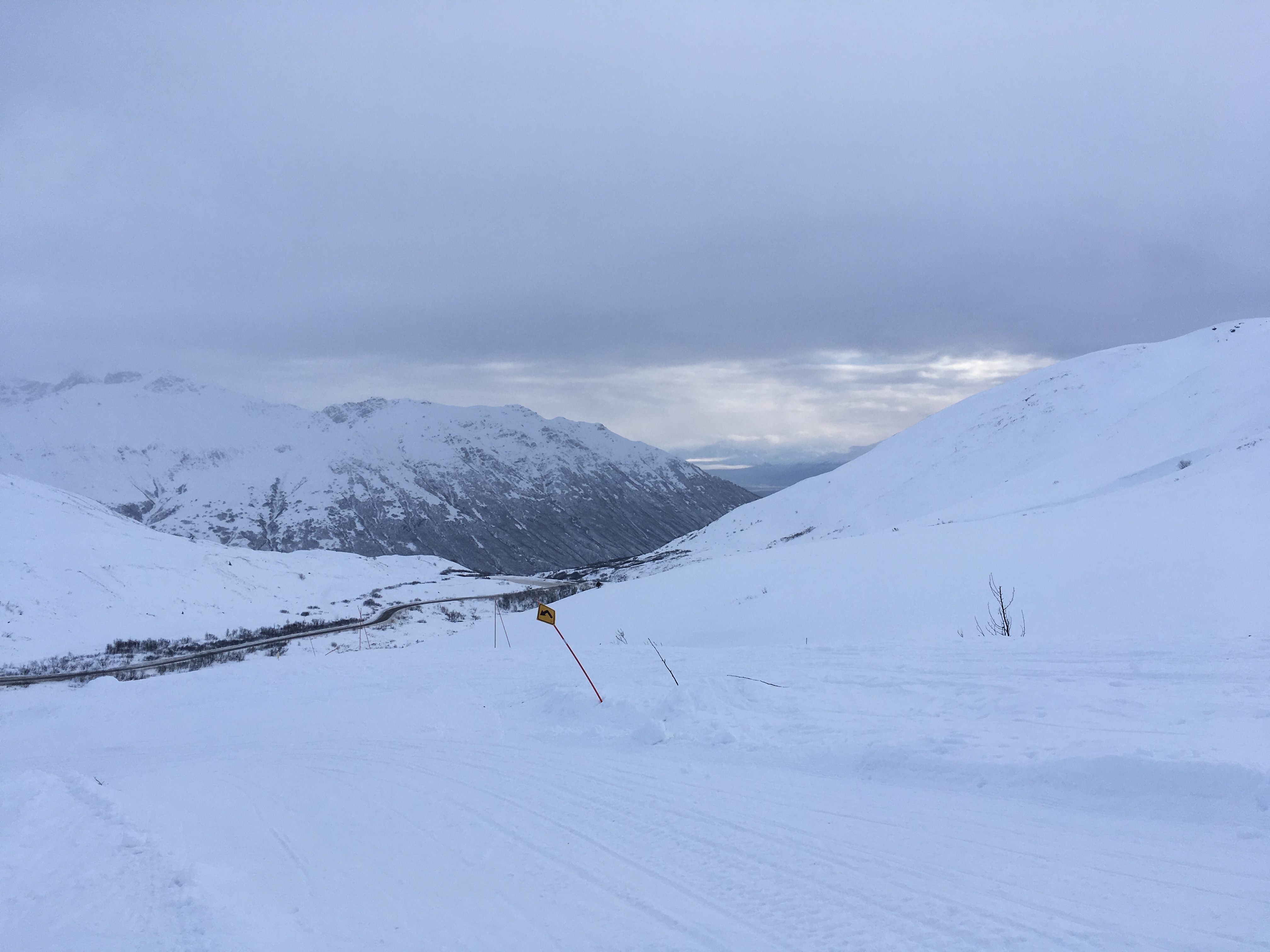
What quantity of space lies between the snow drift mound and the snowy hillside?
31.3m

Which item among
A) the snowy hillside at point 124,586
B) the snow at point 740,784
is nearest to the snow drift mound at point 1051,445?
the snow at point 740,784

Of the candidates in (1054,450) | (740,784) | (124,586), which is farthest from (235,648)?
(1054,450)

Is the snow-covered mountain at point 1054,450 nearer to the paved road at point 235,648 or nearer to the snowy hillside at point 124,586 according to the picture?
the paved road at point 235,648

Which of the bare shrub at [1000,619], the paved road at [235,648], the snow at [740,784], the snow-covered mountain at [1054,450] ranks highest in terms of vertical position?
the snow-covered mountain at [1054,450]

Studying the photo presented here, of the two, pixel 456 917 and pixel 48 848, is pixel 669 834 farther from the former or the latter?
pixel 48 848

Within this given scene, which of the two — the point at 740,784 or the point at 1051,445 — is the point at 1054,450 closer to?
the point at 1051,445

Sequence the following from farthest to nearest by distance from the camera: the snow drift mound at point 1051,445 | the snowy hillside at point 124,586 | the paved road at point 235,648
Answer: the snowy hillside at point 124,586, the snow drift mound at point 1051,445, the paved road at point 235,648

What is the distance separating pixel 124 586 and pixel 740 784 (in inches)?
1739

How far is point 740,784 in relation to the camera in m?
7.95

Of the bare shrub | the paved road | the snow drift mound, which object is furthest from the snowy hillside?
the bare shrub

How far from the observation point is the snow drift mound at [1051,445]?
31172 millimetres

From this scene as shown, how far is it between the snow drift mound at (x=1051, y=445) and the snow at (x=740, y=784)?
13.0 meters

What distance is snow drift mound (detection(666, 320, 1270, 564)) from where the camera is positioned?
31.2 m

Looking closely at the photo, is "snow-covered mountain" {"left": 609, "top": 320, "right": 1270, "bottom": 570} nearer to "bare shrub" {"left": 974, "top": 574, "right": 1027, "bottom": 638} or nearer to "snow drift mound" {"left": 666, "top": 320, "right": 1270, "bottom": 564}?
"snow drift mound" {"left": 666, "top": 320, "right": 1270, "bottom": 564}
